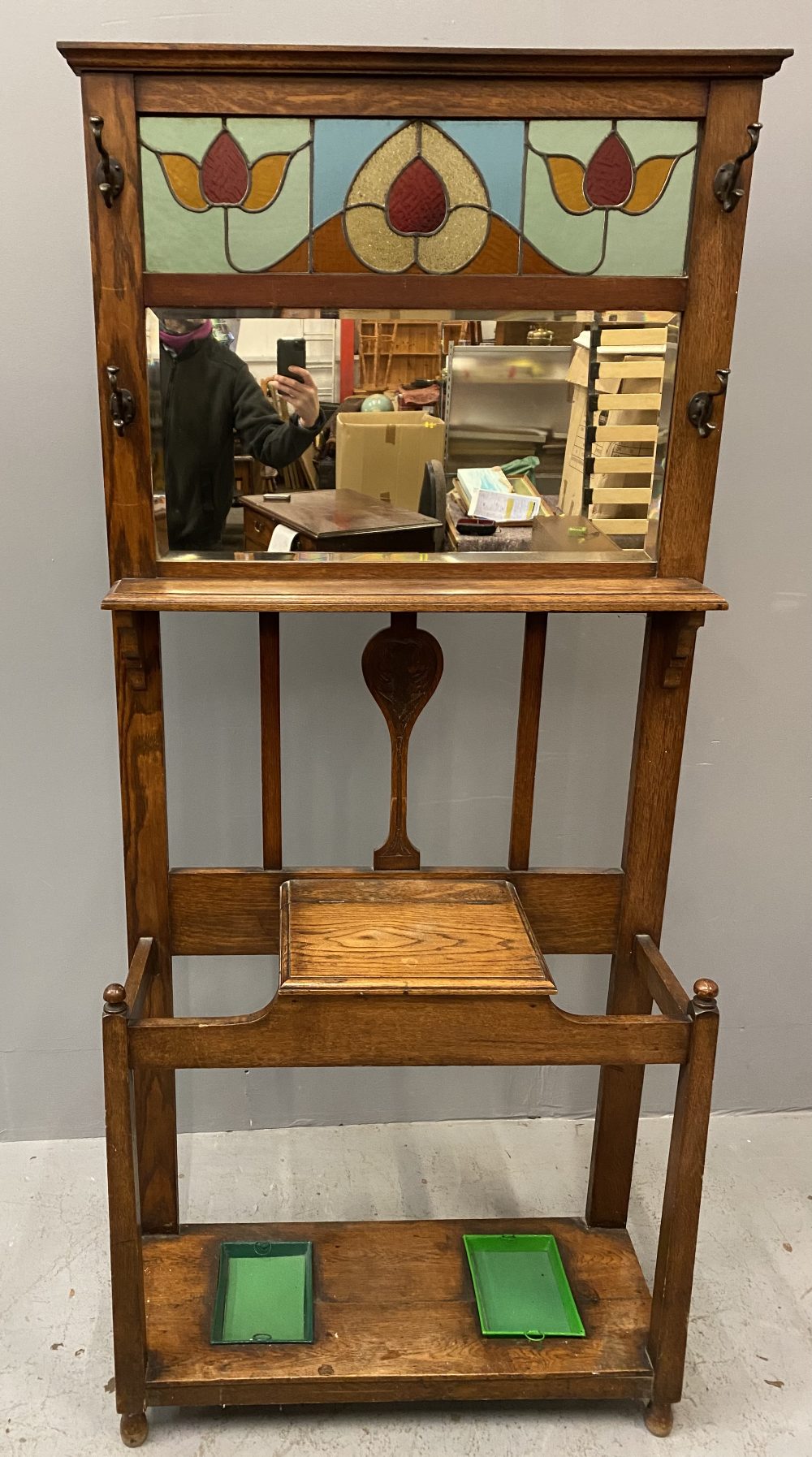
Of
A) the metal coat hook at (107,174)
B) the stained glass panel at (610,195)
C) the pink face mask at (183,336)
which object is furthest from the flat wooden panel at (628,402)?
the metal coat hook at (107,174)

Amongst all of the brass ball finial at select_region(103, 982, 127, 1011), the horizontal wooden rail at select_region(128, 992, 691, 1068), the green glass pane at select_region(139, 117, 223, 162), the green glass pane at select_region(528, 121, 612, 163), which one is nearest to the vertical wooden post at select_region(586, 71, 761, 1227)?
the green glass pane at select_region(528, 121, 612, 163)

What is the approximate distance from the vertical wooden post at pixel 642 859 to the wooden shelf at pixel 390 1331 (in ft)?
0.34

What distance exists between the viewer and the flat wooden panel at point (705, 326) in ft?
4.23

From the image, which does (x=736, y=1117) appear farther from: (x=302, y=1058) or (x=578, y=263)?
(x=578, y=263)

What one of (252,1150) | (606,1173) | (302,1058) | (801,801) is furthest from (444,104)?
(252,1150)

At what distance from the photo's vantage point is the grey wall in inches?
62.6

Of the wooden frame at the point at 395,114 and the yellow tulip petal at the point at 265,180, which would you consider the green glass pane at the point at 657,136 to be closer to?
the wooden frame at the point at 395,114

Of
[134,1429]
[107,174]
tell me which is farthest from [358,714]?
[134,1429]

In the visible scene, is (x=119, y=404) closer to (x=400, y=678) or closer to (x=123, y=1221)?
(x=400, y=678)

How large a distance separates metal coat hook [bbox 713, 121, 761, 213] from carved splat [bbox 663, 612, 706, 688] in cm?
46

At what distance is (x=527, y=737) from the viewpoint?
5.23ft

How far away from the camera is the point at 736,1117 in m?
2.18

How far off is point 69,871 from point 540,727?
804 mm

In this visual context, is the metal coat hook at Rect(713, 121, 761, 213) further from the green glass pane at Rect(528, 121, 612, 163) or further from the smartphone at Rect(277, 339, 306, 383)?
the smartphone at Rect(277, 339, 306, 383)
